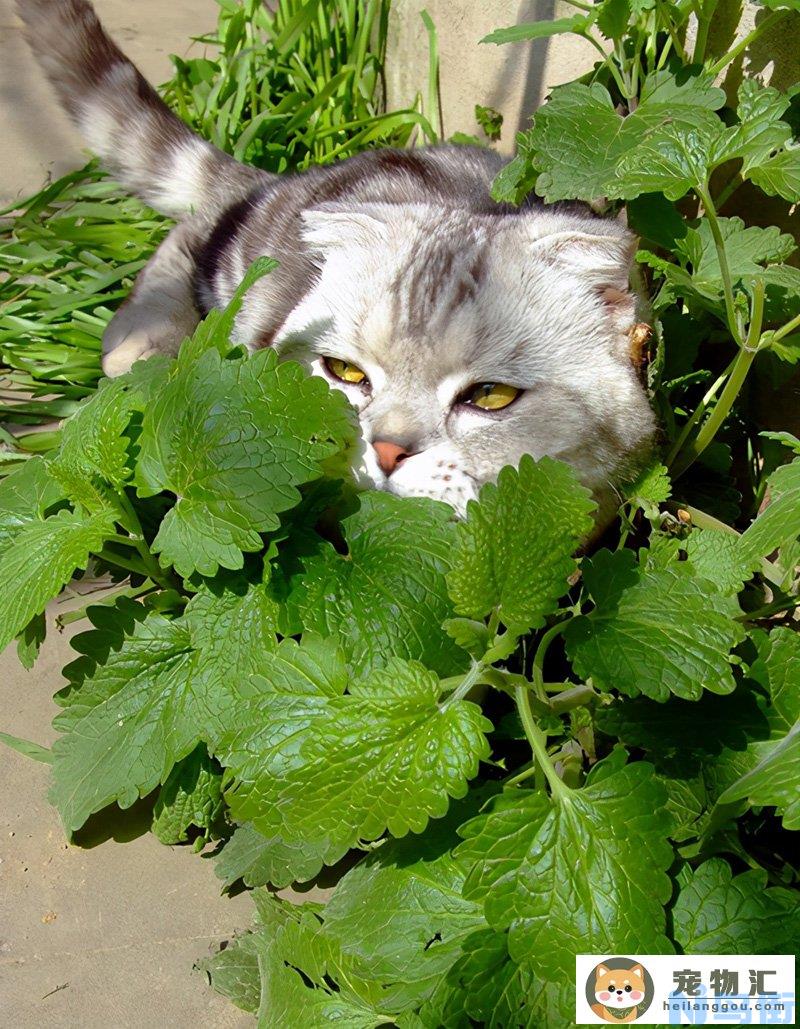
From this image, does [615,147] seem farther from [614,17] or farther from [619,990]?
[619,990]

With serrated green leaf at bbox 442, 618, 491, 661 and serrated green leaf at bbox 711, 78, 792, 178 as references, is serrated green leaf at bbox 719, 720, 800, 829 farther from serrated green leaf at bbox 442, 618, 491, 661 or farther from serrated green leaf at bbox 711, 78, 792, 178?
serrated green leaf at bbox 711, 78, 792, 178

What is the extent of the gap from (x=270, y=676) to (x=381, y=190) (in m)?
1.62

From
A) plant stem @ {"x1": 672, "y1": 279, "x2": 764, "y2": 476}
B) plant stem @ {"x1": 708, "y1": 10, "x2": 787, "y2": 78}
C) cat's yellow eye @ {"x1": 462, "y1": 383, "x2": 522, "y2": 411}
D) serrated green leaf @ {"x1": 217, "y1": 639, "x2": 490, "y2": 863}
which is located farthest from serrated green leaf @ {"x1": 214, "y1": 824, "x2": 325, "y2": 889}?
plant stem @ {"x1": 708, "y1": 10, "x2": 787, "y2": 78}

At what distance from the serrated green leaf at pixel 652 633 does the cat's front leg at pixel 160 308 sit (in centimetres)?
148

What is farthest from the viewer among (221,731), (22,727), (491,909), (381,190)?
(381,190)

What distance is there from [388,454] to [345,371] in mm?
299

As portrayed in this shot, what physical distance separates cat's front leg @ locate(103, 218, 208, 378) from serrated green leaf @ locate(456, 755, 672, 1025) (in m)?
1.62

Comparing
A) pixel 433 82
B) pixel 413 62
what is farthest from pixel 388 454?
pixel 413 62

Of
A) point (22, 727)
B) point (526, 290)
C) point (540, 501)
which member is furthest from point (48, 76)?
point (540, 501)

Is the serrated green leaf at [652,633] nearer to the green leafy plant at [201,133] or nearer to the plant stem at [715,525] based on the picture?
the plant stem at [715,525]

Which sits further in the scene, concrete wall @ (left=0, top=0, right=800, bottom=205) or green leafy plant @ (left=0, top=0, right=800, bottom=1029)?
concrete wall @ (left=0, top=0, right=800, bottom=205)

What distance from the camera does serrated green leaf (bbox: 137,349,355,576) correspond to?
1188mm

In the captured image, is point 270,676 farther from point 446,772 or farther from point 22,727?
point 22,727

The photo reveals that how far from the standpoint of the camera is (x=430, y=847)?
118 cm
